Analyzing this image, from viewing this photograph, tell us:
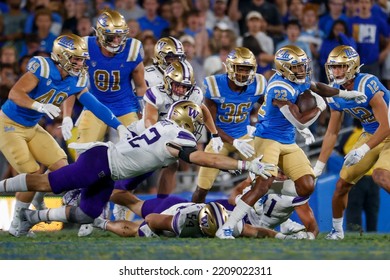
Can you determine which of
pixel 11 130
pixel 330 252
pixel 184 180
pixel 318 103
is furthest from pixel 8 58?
pixel 330 252

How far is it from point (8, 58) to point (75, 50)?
4.15 meters

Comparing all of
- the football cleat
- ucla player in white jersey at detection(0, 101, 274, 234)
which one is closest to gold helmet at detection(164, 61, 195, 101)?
ucla player in white jersey at detection(0, 101, 274, 234)

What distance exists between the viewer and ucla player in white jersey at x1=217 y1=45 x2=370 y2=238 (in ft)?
35.0

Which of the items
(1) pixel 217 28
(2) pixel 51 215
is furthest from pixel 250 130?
(1) pixel 217 28

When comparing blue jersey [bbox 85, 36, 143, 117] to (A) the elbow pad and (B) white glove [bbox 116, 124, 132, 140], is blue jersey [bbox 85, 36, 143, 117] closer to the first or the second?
(B) white glove [bbox 116, 124, 132, 140]

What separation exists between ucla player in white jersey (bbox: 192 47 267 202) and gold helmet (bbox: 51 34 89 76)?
135 centimetres

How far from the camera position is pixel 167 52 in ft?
39.2

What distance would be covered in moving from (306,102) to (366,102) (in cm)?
60

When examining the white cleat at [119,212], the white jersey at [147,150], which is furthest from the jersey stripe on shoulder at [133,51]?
the white jersey at [147,150]

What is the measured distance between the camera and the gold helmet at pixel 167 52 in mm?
11938

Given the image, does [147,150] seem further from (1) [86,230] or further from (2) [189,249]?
(1) [86,230]

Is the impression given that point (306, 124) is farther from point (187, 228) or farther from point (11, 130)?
point (11, 130)

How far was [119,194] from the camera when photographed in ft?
37.2

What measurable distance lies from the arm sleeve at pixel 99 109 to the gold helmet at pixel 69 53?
1.07 feet
